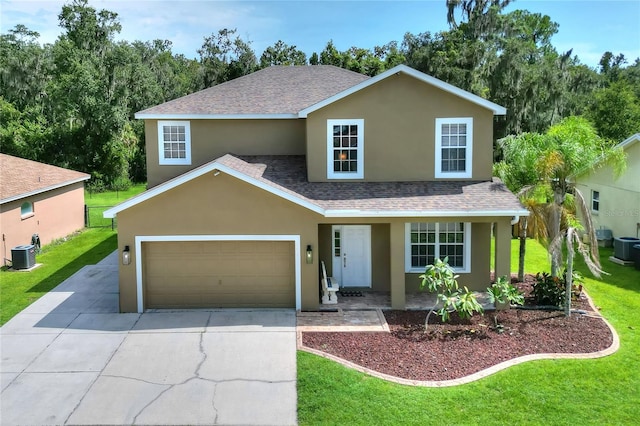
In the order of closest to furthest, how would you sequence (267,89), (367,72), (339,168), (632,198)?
(339,168)
(267,89)
(632,198)
(367,72)

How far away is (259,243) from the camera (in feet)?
44.9

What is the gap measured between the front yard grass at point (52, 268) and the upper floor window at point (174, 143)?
5119 mm

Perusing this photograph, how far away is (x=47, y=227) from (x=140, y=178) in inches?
1029

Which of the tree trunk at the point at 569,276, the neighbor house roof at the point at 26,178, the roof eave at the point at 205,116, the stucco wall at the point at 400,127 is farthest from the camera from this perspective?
the neighbor house roof at the point at 26,178

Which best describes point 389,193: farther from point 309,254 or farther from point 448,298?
point 448,298

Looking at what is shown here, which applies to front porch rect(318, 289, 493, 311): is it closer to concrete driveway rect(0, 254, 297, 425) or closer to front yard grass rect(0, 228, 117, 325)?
concrete driveway rect(0, 254, 297, 425)

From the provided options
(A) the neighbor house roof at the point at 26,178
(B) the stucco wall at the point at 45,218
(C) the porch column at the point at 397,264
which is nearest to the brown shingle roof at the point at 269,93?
(C) the porch column at the point at 397,264

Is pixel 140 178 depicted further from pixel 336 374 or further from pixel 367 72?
pixel 336 374

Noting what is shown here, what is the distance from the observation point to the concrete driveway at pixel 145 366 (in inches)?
340

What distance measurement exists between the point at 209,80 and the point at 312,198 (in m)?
33.9

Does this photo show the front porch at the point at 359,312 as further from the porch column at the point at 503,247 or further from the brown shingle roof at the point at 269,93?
the brown shingle roof at the point at 269,93

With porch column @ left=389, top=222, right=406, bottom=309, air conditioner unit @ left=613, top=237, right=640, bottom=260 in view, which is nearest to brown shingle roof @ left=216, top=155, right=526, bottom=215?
porch column @ left=389, top=222, right=406, bottom=309

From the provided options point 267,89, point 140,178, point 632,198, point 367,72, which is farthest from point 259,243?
point 140,178

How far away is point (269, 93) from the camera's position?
18.5 metres
